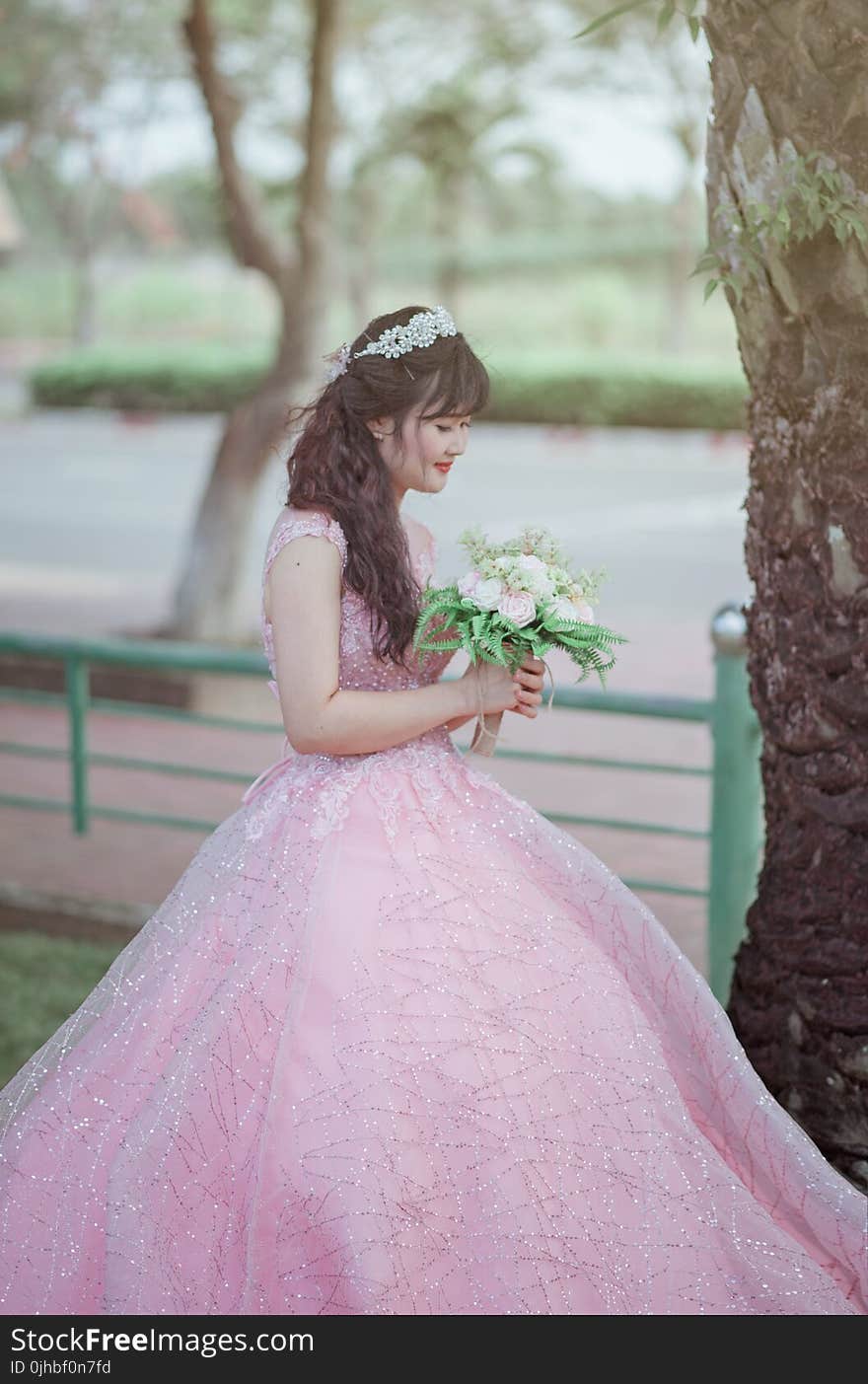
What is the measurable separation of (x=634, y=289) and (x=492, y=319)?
10.2 ft

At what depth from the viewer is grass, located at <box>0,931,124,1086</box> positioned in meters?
5.08

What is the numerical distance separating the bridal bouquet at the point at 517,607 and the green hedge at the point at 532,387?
22185 mm

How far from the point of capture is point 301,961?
2.90 meters

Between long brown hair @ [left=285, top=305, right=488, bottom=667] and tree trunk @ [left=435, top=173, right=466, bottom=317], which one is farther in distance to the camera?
tree trunk @ [left=435, top=173, right=466, bottom=317]

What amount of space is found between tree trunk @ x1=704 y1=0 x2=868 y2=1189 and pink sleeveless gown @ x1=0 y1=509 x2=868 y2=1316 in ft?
0.76

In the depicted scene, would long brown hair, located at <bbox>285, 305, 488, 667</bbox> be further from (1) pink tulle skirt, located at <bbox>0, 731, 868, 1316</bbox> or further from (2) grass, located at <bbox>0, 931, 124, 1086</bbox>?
(2) grass, located at <bbox>0, 931, 124, 1086</bbox>

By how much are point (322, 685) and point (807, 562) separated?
91 cm

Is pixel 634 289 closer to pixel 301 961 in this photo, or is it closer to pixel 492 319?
pixel 492 319

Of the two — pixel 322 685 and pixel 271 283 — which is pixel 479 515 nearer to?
pixel 271 283

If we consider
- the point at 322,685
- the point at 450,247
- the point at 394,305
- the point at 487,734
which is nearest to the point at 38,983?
the point at 487,734

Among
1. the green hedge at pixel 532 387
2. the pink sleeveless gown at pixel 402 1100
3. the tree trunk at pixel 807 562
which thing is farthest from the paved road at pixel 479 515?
the pink sleeveless gown at pixel 402 1100

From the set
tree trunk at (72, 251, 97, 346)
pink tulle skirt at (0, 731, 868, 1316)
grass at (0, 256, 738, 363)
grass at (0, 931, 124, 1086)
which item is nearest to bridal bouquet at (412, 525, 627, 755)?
pink tulle skirt at (0, 731, 868, 1316)

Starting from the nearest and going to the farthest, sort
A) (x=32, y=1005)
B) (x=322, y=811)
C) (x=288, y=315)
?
(x=322, y=811)
(x=32, y=1005)
(x=288, y=315)

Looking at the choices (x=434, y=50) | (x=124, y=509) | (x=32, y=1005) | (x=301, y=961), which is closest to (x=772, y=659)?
(x=301, y=961)
